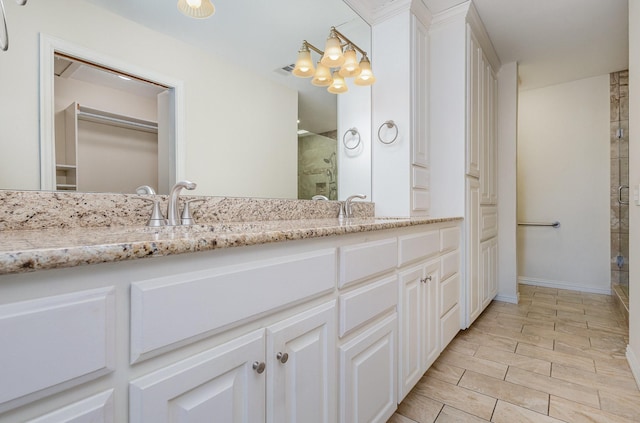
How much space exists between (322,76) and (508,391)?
6.27 feet

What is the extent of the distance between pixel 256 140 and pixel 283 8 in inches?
27.1

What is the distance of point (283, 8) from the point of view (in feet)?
5.16

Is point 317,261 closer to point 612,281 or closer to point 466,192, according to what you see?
point 466,192

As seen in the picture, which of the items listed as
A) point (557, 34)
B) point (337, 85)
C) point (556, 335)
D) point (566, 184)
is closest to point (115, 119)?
point (337, 85)

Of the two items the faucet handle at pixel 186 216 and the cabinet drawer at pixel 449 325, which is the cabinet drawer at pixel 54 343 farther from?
the cabinet drawer at pixel 449 325

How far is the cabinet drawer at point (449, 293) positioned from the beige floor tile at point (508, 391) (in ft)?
1.17

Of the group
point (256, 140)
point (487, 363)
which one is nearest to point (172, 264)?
point (256, 140)

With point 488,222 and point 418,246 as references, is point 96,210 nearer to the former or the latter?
point 418,246

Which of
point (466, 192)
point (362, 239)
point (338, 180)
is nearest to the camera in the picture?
point (362, 239)

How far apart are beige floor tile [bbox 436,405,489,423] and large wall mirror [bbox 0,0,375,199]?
1.21 metres

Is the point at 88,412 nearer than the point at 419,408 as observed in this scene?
Yes

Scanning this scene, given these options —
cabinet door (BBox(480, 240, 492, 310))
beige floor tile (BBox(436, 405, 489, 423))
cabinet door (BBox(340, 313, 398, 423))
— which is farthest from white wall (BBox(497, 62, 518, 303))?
cabinet door (BBox(340, 313, 398, 423))

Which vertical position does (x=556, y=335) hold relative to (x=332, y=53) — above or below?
below

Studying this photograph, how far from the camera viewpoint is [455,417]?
55.5 inches
